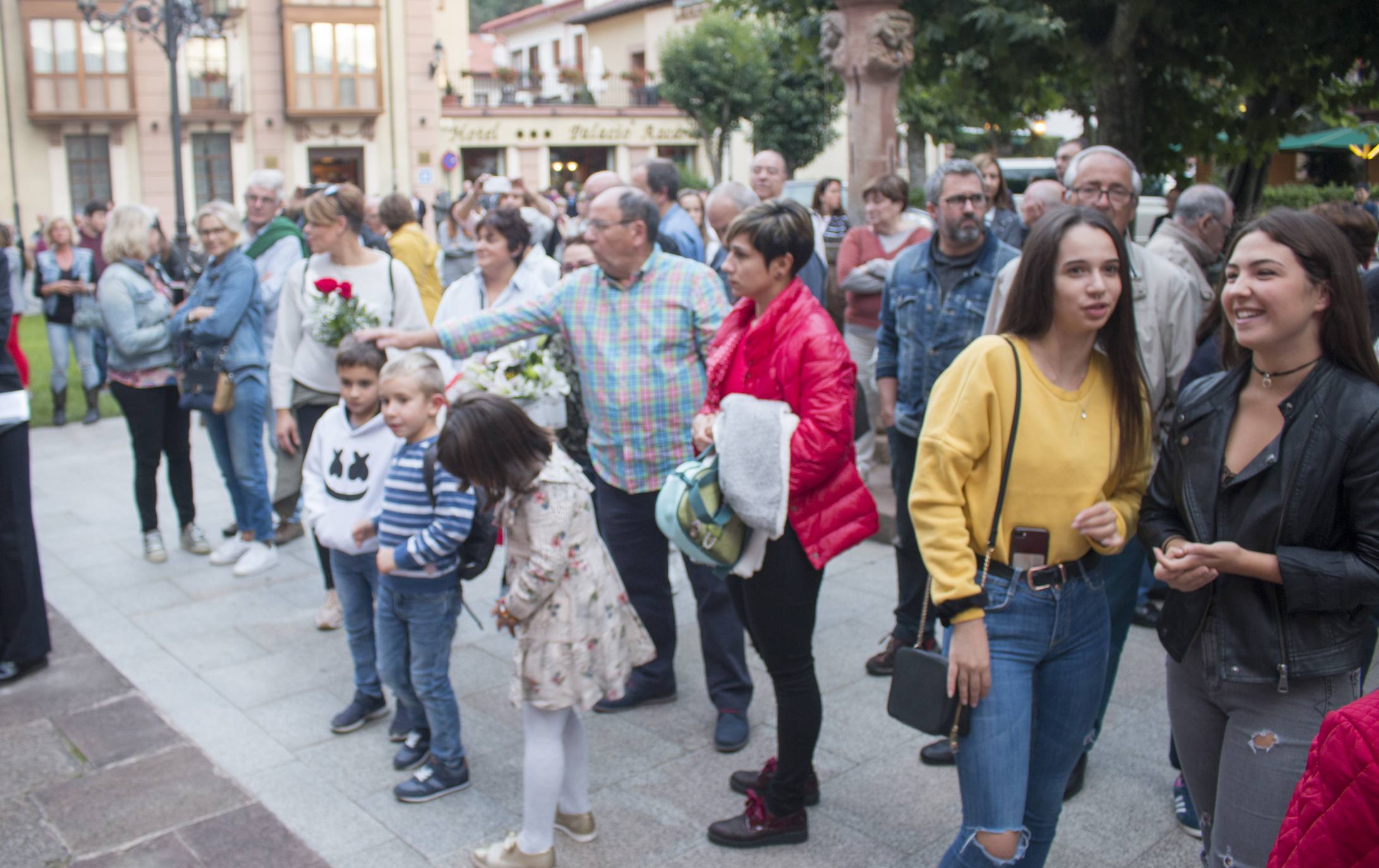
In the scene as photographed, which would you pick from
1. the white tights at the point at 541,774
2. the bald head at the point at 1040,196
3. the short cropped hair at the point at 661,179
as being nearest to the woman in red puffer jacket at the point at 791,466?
the white tights at the point at 541,774

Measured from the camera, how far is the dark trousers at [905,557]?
480cm

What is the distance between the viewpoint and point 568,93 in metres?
44.8

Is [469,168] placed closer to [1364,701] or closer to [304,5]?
[304,5]

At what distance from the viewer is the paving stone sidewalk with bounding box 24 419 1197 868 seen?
3.67 m

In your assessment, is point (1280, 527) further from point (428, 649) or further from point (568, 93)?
point (568, 93)

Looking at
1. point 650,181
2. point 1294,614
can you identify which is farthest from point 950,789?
point 650,181

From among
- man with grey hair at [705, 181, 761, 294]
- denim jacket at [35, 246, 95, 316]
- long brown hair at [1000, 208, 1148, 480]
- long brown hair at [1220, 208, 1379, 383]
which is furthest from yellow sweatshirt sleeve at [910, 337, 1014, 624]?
denim jacket at [35, 246, 95, 316]

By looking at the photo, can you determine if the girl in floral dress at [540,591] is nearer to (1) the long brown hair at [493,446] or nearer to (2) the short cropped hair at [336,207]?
(1) the long brown hair at [493,446]

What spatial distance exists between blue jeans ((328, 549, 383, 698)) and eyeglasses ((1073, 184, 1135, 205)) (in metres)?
2.73

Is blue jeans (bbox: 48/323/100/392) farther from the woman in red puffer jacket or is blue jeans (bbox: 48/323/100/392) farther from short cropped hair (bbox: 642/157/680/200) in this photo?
the woman in red puffer jacket

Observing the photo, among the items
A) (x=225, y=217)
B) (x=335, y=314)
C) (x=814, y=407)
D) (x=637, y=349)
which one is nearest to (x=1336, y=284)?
(x=814, y=407)

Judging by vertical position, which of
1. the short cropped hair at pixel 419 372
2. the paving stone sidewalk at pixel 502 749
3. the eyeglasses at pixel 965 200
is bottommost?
the paving stone sidewalk at pixel 502 749

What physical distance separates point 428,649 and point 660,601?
3.53 ft

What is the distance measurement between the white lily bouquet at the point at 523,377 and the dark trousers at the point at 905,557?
4.38 ft
